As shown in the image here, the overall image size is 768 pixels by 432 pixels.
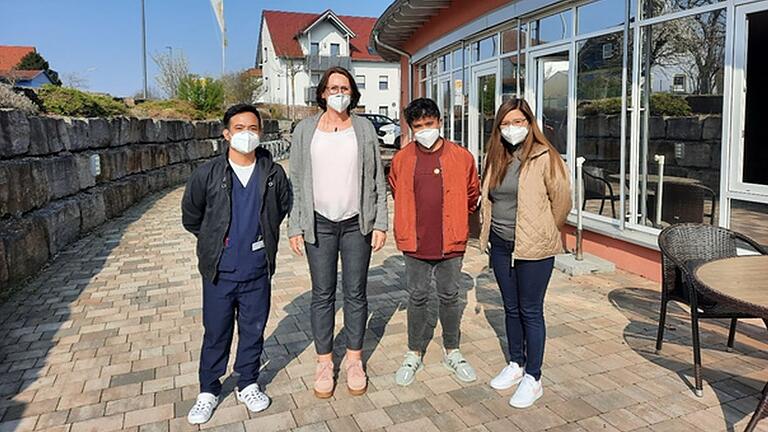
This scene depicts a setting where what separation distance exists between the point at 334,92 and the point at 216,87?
673 inches

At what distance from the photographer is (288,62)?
45562mm

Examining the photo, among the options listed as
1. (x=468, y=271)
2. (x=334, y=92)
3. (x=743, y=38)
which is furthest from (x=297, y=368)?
(x=743, y=38)

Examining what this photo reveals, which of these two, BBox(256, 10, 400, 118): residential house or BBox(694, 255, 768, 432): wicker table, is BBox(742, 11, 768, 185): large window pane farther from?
BBox(256, 10, 400, 118): residential house

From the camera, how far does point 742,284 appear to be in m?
2.76

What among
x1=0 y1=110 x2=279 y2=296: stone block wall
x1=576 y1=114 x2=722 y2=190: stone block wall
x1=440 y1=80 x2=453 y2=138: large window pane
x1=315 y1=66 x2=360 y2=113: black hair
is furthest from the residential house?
x1=315 y1=66 x2=360 y2=113: black hair

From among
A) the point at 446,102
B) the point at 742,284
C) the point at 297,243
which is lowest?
the point at 742,284

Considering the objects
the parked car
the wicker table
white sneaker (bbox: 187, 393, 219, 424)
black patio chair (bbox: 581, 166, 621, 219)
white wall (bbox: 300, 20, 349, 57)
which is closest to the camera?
the wicker table

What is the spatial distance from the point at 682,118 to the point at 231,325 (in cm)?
424

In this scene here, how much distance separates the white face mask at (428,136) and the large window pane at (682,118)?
288 centimetres

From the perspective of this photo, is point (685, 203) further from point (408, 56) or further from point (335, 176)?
point (408, 56)

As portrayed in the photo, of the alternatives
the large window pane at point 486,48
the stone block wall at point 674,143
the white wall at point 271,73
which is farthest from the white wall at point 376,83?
the stone block wall at point 674,143

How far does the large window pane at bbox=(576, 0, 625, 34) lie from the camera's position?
5.88m

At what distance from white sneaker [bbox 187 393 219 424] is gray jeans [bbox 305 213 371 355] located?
630mm

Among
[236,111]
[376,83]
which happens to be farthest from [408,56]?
[376,83]
